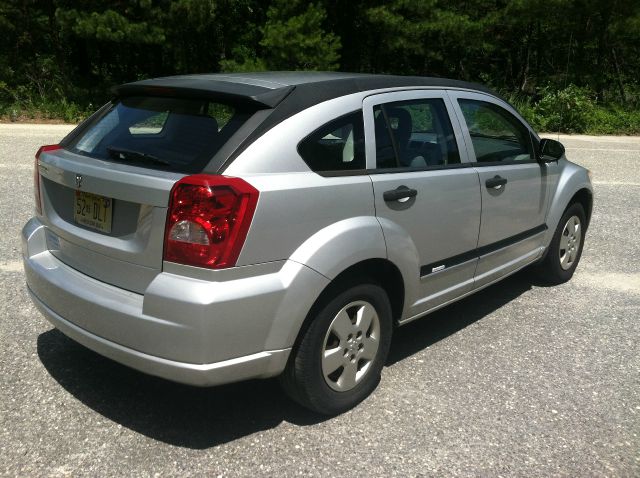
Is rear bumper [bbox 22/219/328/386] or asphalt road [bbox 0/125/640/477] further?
asphalt road [bbox 0/125/640/477]

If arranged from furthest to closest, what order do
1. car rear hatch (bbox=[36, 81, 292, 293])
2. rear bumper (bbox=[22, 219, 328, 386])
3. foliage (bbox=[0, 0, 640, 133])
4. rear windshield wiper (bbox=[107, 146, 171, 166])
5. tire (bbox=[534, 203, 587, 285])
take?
foliage (bbox=[0, 0, 640, 133]), tire (bbox=[534, 203, 587, 285]), rear windshield wiper (bbox=[107, 146, 171, 166]), car rear hatch (bbox=[36, 81, 292, 293]), rear bumper (bbox=[22, 219, 328, 386])

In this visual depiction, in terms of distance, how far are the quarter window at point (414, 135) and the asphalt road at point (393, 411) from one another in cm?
120

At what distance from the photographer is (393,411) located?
3352 mm

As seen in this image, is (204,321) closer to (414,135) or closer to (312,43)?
(414,135)

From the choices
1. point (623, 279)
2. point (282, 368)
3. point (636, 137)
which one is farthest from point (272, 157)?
point (636, 137)

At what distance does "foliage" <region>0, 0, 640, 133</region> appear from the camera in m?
20.3

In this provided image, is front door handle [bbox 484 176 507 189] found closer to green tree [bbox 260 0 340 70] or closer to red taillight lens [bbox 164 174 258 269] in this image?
red taillight lens [bbox 164 174 258 269]

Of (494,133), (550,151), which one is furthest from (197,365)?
(550,151)

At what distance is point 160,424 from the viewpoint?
3166mm

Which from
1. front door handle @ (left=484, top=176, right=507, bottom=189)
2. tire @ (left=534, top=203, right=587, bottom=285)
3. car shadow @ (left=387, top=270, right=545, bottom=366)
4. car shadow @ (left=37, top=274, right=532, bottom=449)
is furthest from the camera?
tire @ (left=534, top=203, right=587, bottom=285)

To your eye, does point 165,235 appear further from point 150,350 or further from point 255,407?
point 255,407

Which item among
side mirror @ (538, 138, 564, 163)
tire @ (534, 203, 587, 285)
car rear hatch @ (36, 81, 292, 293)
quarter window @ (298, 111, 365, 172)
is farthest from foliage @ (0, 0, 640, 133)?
car rear hatch @ (36, 81, 292, 293)

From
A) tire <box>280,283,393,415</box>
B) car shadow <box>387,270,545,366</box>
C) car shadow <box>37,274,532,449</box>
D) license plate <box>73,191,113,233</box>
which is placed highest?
license plate <box>73,191,113,233</box>

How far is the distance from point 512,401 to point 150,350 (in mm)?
1886
